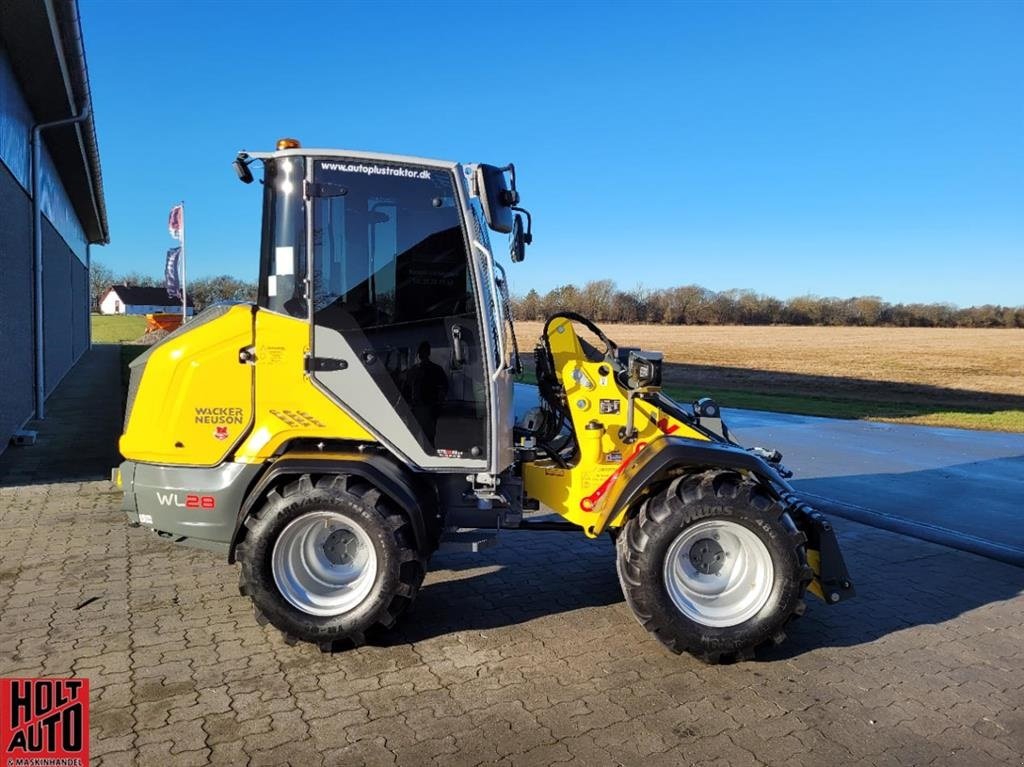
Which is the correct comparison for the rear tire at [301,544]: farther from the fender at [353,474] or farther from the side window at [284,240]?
the side window at [284,240]

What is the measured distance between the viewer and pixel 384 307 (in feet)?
13.4

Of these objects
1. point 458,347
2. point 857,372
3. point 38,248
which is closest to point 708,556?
point 458,347

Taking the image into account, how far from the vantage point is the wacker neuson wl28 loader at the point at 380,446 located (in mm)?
3904

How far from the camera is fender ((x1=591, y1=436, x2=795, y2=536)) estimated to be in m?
4.02

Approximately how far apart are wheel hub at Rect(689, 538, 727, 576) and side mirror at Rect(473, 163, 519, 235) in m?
2.21

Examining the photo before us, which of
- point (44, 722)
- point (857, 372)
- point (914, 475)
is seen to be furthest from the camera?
point (857, 372)

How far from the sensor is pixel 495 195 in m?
4.08

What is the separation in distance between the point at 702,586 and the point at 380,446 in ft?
6.84

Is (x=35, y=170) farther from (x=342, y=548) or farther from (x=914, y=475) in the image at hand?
(x=914, y=475)

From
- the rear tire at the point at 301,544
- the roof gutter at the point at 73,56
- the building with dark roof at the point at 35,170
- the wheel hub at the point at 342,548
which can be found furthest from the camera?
the building with dark roof at the point at 35,170

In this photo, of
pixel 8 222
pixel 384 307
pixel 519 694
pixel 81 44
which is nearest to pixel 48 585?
pixel 384 307

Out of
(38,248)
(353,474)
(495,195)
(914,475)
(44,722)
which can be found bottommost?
(44,722)

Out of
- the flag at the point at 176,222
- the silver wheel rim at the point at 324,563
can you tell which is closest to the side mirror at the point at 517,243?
the silver wheel rim at the point at 324,563

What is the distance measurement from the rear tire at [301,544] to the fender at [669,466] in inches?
46.7
